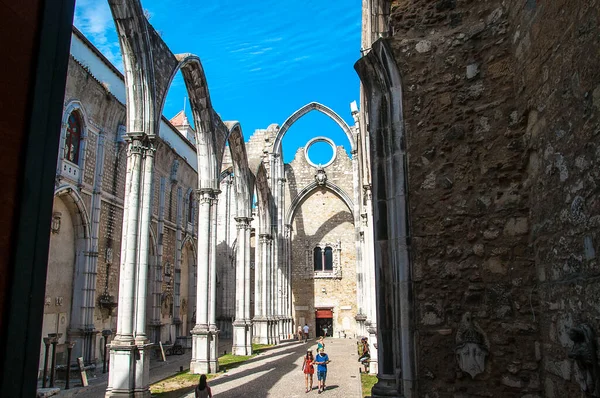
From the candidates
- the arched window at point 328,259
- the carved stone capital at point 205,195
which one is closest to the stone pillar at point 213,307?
the carved stone capital at point 205,195

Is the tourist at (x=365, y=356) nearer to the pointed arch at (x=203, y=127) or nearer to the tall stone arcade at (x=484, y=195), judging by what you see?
the pointed arch at (x=203, y=127)

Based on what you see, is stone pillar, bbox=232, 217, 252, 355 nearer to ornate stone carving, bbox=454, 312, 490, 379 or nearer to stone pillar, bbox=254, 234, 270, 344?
stone pillar, bbox=254, 234, 270, 344

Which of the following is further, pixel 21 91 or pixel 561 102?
pixel 561 102

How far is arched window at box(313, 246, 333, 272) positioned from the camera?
32.4 m

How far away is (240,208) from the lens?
2177cm

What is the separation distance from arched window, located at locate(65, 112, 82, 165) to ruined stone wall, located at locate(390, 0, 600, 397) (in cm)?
1191

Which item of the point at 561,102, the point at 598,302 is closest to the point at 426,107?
the point at 561,102

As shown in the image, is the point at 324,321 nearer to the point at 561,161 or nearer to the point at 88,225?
the point at 88,225

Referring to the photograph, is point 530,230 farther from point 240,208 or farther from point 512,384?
point 240,208

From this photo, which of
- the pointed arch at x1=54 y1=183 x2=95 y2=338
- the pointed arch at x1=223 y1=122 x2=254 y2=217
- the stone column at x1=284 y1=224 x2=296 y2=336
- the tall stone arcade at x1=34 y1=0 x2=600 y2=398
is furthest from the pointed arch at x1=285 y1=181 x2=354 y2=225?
the tall stone arcade at x1=34 y1=0 x2=600 y2=398

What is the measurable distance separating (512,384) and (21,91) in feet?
13.7

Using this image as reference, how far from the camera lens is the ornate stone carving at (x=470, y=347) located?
13.8 feet

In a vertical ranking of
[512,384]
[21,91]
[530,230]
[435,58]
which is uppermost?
[435,58]

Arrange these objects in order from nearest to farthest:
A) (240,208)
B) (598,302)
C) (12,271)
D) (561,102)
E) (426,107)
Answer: (12,271), (598,302), (561,102), (426,107), (240,208)
